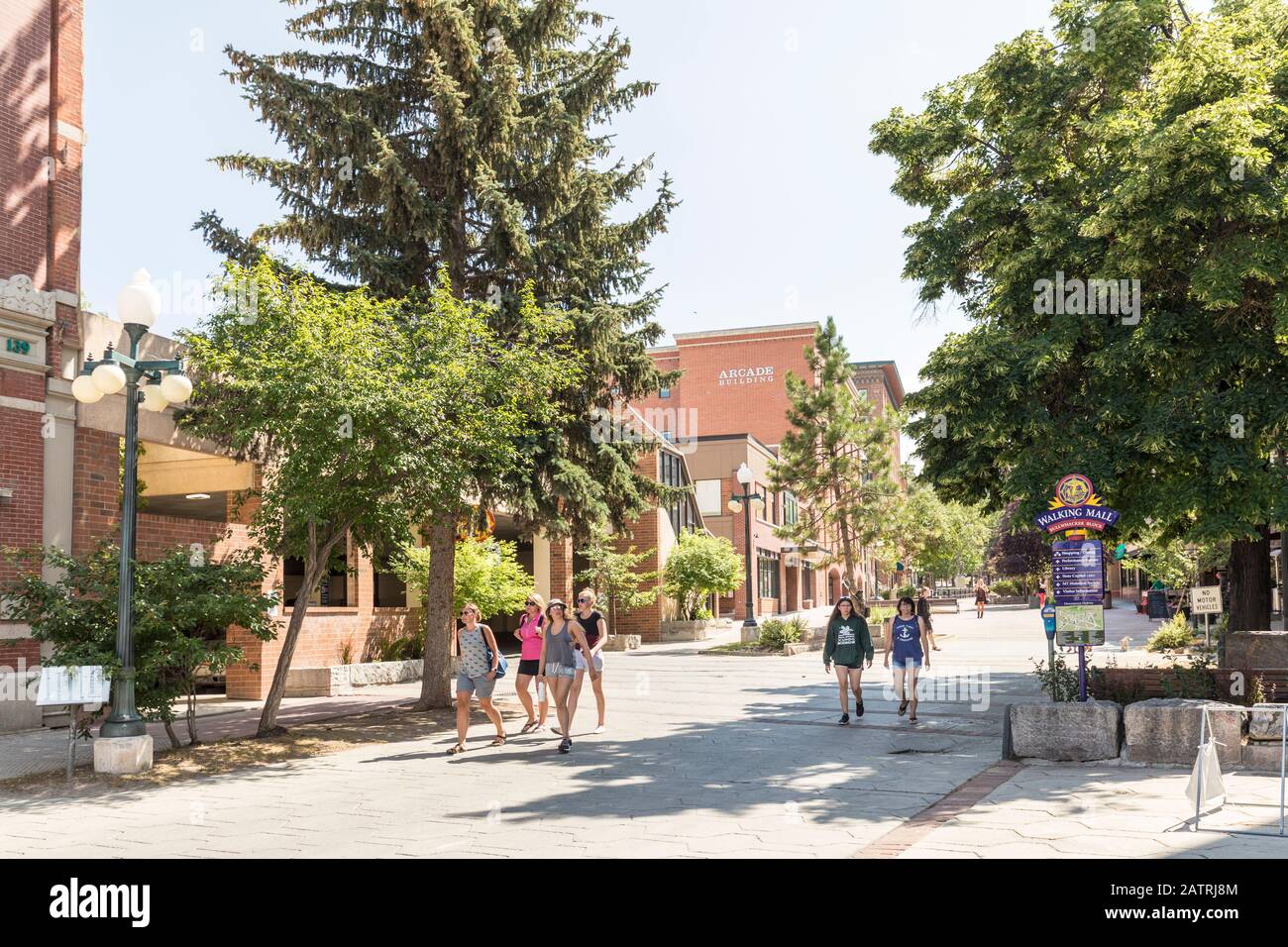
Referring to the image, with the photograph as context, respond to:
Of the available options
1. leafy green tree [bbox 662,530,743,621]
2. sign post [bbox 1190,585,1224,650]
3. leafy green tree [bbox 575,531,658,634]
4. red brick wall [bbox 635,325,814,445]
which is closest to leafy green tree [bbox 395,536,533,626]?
leafy green tree [bbox 575,531,658,634]

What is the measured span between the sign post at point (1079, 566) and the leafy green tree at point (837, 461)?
23903mm

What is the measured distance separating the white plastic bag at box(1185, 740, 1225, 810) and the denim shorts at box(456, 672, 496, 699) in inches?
295

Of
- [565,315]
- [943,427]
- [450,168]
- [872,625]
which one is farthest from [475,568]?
[872,625]

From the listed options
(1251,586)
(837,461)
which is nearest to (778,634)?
(837,461)

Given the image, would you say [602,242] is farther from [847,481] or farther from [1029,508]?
[847,481]

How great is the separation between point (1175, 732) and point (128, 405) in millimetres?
11108

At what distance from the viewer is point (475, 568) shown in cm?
2114

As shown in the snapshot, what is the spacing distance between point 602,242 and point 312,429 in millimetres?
6866

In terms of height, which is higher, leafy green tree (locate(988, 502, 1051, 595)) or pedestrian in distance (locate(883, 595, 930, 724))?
leafy green tree (locate(988, 502, 1051, 595))

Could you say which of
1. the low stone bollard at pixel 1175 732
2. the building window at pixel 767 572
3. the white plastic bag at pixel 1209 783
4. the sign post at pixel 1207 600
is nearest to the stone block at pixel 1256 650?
the low stone bollard at pixel 1175 732

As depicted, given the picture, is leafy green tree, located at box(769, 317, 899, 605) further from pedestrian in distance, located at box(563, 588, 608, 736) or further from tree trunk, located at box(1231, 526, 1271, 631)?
pedestrian in distance, located at box(563, 588, 608, 736)

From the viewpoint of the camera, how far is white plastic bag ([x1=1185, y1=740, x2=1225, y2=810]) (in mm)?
7254

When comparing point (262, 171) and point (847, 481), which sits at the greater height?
point (262, 171)

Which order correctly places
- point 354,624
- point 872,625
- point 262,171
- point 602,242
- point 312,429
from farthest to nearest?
point 872,625, point 354,624, point 602,242, point 262,171, point 312,429
